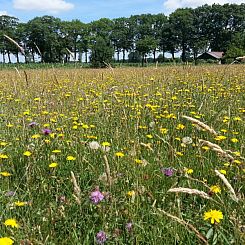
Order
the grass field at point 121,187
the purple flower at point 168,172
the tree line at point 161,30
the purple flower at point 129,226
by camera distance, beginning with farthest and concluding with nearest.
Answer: the tree line at point 161,30 → the purple flower at point 168,172 → the purple flower at point 129,226 → the grass field at point 121,187

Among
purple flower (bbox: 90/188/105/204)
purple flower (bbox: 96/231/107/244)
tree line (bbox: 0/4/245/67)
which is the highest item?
tree line (bbox: 0/4/245/67)

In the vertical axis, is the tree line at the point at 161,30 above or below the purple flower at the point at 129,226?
above

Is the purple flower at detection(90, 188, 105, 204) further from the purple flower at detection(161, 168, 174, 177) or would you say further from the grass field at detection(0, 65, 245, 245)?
the purple flower at detection(161, 168, 174, 177)

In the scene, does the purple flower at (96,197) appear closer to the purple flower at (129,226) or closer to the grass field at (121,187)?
the grass field at (121,187)

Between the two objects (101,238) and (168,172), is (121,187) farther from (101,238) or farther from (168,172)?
(101,238)

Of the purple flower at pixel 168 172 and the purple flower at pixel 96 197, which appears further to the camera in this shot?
the purple flower at pixel 168 172

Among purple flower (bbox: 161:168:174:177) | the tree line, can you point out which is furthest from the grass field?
the tree line

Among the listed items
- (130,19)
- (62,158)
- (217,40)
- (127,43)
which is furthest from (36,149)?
(130,19)

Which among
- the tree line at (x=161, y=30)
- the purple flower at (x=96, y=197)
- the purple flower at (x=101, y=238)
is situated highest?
the tree line at (x=161, y=30)

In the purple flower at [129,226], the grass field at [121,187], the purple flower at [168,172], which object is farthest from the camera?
the purple flower at [168,172]

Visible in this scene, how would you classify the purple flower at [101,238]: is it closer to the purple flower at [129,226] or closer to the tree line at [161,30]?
the purple flower at [129,226]

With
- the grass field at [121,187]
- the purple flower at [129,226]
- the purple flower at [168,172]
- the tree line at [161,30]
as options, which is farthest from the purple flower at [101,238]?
the tree line at [161,30]

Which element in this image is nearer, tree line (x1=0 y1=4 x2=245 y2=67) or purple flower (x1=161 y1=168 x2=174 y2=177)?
purple flower (x1=161 y1=168 x2=174 y2=177)

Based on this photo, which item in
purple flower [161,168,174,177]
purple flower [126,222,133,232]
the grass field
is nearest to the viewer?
the grass field
